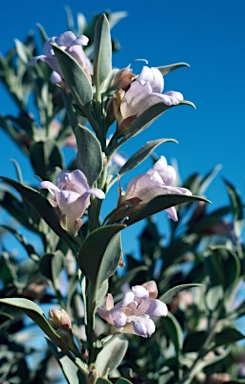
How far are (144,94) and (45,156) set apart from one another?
2.71 feet

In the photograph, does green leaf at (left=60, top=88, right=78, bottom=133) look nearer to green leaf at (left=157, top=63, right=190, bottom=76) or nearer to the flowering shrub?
the flowering shrub

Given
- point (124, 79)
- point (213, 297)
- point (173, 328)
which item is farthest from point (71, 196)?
point (213, 297)

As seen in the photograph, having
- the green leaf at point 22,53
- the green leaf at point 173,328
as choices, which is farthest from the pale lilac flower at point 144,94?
the green leaf at point 22,53

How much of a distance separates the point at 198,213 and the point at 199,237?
0.33 feet

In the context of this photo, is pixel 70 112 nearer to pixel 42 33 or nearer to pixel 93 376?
pixel 93 376

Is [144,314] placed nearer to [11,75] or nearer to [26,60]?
[26,60]

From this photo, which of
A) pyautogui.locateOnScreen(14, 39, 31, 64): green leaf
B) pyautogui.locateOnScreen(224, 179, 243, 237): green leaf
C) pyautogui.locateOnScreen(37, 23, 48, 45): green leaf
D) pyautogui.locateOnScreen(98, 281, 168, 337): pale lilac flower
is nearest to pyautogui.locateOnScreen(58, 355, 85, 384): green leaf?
pyautogui.locateOnScreen(98, 281, 168, 337): pale lilac flower

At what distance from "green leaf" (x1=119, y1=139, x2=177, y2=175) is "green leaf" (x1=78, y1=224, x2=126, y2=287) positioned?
8.7 inches

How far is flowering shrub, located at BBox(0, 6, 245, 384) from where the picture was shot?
1.10 m

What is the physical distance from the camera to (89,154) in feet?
3.68

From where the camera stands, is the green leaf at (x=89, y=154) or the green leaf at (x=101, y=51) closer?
the green leaf at (x=89, y=154)

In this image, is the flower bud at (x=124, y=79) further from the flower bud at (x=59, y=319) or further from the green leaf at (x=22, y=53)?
the green leaf at (x=22, y=53)

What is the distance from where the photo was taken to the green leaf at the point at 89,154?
A: 3.65 ft

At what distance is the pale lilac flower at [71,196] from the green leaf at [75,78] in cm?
17
